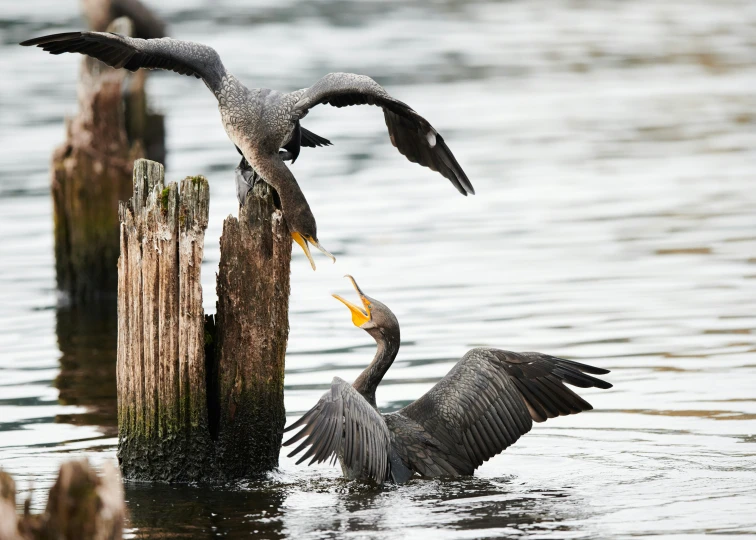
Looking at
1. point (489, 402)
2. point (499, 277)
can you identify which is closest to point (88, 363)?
point (489, 402)

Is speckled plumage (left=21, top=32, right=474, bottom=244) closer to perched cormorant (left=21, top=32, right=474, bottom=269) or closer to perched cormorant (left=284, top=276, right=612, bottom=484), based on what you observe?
perched cormorant (left=21, top=32, right=474, bottom=269)

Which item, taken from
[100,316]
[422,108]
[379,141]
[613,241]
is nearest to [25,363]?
[100,316]

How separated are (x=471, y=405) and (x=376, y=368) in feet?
2.09

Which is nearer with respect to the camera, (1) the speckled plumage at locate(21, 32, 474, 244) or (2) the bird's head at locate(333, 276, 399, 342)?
(1) the speckled plumage at locate(21, 32, 474, 244)

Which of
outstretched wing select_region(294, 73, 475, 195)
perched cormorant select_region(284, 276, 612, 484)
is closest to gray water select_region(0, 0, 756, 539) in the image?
perched cormorant select_region(284, 276, 612, 484)

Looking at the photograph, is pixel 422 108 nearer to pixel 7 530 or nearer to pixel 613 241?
pixel 613 241

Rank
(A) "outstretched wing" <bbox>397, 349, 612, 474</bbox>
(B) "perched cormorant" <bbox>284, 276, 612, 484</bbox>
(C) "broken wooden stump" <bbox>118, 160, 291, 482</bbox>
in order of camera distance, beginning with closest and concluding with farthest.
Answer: (C) "broken wooden stump" <bbox>118, 160, 291, 482</bbox> → (B) "perched cormorant" <bbox>284, 276, 612, 484</bbox> → (A) "outstretched wing" <bbox>397, 349, 612, 474</bbox>

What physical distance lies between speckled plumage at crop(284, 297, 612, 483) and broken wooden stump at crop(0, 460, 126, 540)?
2.61 metres

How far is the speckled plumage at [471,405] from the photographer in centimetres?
771

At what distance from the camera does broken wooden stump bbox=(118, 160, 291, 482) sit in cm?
727

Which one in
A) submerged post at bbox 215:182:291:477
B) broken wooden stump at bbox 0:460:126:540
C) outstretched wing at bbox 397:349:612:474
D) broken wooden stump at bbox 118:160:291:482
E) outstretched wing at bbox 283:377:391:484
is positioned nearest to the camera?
broken wooden stump at bbox 0:460:126:540

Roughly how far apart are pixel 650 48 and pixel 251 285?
2676cm

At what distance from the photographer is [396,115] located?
827 cm

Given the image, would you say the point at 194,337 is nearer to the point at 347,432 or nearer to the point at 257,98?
the point at 347,432
